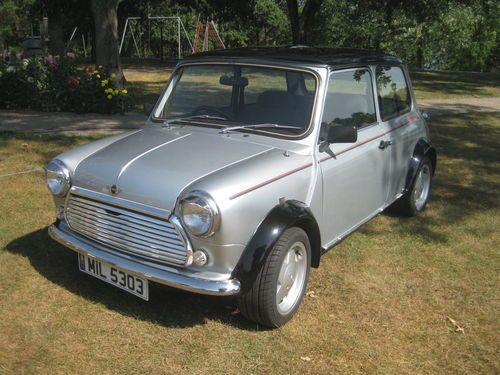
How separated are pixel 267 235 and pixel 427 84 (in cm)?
1689

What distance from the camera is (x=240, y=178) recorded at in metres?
3.14

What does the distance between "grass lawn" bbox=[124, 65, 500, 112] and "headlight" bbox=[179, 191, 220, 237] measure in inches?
353

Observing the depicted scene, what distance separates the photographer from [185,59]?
14.4 ft

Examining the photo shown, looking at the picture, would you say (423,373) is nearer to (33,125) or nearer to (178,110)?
(178,110)

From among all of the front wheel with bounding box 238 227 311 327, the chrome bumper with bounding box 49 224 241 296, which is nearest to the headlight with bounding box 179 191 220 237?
the chrome bumper with bounding box 49 224 241 296

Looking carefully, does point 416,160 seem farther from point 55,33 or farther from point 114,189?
point 55,33

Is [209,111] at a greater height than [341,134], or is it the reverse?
[209,111]

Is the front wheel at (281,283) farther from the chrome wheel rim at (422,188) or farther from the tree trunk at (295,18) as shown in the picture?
the tree trunk at (295,18)

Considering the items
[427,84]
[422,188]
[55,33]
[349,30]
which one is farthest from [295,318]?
[349,30]

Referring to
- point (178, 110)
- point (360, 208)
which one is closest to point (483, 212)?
point (360, 208)

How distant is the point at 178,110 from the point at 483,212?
11.8ft

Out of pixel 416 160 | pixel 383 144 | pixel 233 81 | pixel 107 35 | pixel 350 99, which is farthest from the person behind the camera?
pixel 107 35

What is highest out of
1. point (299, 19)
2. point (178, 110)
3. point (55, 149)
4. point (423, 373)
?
point (299, 19)

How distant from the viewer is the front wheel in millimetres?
3172
